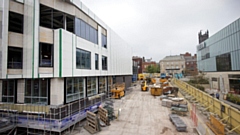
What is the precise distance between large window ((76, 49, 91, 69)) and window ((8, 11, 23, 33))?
5.47 metres

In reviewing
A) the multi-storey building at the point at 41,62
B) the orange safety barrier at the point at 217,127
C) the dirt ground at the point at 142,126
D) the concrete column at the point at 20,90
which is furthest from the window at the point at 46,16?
the orange safety barrier at the point at 217,127

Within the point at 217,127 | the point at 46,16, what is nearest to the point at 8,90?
the point at 46,16

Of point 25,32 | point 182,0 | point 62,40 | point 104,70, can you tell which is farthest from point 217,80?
point 25,32

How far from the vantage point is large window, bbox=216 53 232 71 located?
30669 mm

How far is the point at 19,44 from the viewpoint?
12.0 metres

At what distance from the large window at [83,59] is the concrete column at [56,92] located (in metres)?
2.81

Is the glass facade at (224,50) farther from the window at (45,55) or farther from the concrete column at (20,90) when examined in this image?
the concrete column at (20,90)

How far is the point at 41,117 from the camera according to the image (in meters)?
10.9

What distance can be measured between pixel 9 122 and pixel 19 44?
657 centimetres

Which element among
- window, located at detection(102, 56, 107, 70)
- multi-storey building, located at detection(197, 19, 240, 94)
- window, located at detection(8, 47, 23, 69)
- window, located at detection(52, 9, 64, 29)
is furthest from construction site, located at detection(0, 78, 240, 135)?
multi-storey building, located at detection(197, 19, 240, 94)

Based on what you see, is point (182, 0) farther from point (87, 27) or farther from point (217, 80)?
point (217, 80)

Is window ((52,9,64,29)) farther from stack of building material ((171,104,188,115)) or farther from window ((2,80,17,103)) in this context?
stack of building material ((171,104,188,115))

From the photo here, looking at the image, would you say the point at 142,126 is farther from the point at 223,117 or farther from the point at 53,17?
the point at 53,17

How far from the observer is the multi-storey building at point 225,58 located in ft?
90.3
